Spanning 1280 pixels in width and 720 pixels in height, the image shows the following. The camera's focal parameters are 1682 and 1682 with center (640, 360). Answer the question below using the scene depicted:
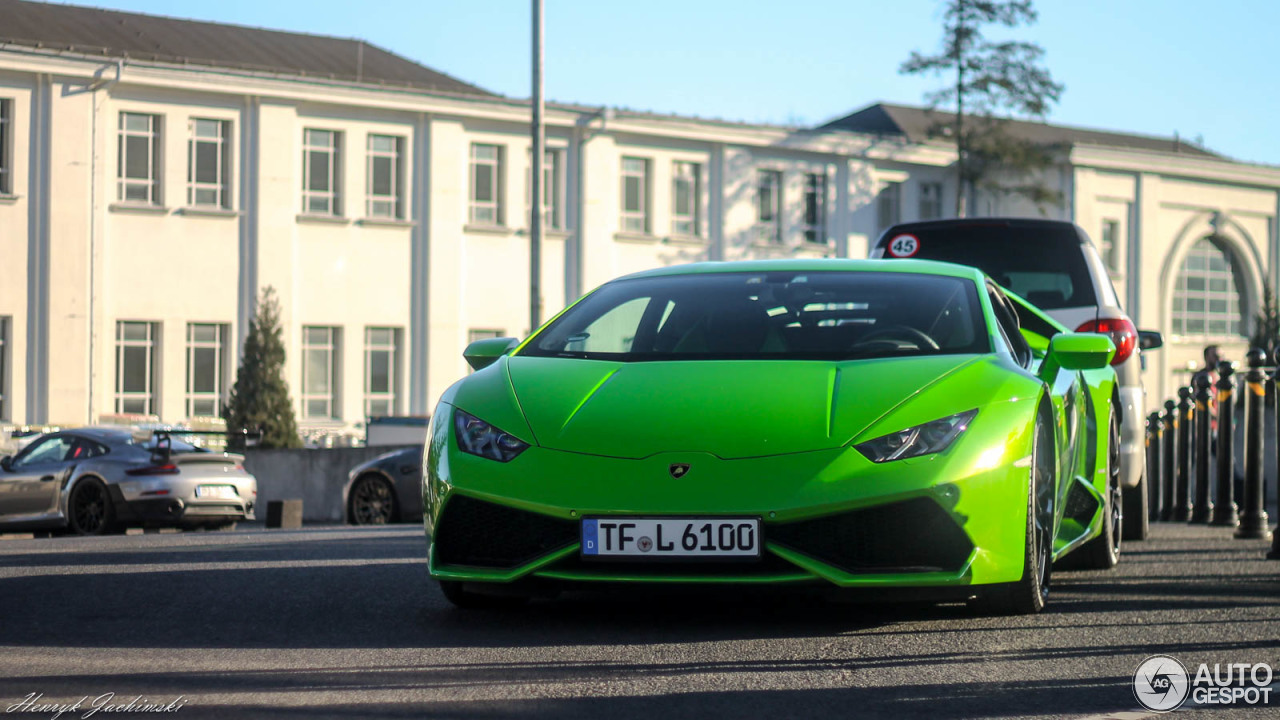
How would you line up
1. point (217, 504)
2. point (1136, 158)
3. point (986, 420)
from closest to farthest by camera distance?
1. point (986, 420)
2. point (217, 504)
3. point (1136, 158)

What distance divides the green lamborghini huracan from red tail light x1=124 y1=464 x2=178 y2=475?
13.1 metres

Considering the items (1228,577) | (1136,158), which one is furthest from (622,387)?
(1136,158)

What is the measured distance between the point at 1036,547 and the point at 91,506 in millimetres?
14762

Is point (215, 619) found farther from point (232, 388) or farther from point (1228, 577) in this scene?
point (232, 388)

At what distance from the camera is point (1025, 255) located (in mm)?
10898

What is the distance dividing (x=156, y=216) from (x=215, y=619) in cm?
3593

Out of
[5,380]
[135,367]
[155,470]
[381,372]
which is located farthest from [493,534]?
[381,372]

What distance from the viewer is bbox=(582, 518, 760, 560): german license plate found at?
212 inches

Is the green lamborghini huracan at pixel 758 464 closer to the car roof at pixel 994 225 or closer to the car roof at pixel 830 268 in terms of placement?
the car roof at pixel 830 268

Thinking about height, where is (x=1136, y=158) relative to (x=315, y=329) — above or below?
above

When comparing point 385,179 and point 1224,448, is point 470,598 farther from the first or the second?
point 385,179

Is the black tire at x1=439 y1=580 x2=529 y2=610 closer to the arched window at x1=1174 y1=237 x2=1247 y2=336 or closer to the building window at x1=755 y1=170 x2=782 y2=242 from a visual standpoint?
the building window at x1=755 y1=170 x2=782 y2=242

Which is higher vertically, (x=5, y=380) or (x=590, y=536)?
(x=590, y=536)

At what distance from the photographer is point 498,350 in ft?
22.1
